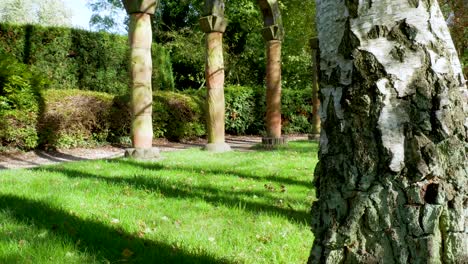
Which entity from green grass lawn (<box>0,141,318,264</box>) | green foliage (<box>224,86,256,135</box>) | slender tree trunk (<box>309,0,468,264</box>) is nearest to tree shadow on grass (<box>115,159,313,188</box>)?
green grass lawn (<box>0,141,318,264</box>)

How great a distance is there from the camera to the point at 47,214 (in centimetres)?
388

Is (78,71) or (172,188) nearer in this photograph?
(172,188)

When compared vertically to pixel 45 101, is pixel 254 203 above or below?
below

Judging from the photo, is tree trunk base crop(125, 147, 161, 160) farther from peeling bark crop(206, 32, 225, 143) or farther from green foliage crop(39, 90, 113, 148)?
green foliage crop(39, 90, 113, 148)

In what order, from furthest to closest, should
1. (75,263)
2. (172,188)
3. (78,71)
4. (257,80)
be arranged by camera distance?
1. (257,80)
2. (78,71)
3. (172,188)
4. (75,263)

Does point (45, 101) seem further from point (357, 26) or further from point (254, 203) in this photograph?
point (357, 26)

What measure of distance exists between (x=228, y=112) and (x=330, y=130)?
1708cm

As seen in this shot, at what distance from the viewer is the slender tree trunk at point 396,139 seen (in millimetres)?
Answer: 1524

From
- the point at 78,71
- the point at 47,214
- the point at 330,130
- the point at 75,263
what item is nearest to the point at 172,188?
the point at 47,214

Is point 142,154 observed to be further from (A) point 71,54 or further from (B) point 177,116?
(A) point 71,54

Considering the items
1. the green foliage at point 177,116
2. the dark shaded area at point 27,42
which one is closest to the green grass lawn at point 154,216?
the green foliage at point 177,116

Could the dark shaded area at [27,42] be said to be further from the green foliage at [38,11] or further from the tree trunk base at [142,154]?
the green foliage at [38,11]

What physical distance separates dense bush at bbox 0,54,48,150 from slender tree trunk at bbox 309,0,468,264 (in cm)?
1096

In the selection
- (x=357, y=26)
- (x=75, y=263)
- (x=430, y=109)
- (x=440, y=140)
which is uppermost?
(x=357, y=26)
